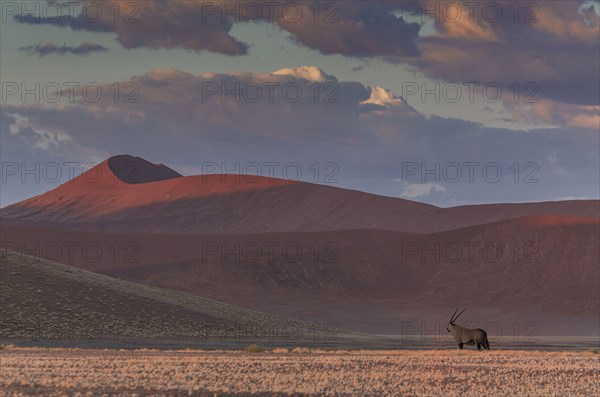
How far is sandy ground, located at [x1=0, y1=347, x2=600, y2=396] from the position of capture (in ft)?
84.8

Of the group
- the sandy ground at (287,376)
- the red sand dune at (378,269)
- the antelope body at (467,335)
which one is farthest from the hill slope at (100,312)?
the red sand dune at (378,269)

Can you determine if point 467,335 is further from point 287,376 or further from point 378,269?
point 378,269

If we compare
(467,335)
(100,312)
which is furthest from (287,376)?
(100,312)

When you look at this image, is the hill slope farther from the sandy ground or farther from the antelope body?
the sandy ground

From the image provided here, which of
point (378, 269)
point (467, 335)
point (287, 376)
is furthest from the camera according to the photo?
point (378, 269)

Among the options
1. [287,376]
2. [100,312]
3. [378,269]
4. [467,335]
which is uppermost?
[378,269]

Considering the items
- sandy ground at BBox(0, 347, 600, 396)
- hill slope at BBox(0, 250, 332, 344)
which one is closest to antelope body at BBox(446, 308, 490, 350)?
sandy ground at BBox(0, 347, 600, 396)

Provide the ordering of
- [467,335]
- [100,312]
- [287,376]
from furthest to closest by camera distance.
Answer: [100,312], [467,335], [287,376]

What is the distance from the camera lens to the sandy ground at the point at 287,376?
84.8 ft

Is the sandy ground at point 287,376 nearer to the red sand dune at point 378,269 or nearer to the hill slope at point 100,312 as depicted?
the hill slope at point 100,312

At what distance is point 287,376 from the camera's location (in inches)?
1198

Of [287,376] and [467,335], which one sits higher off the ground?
[467,335]

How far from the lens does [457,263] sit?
139750 mm

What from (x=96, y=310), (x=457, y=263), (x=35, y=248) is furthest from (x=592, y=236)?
(x=96, y=310)
